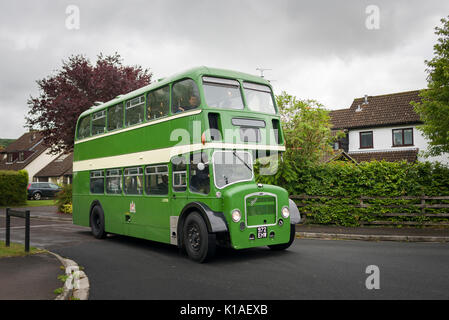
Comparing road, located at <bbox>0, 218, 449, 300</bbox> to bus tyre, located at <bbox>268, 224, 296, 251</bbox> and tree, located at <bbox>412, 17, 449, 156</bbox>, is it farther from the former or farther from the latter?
tree, located at <bbox>412, 17, 449, 156</bbox>

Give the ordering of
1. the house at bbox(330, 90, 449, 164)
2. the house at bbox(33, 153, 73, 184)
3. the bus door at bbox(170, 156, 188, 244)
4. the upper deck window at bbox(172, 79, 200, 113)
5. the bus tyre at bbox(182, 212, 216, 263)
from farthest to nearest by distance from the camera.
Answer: the house at bbox(33, 153, 73, 184)
the house at bbox(330, 90, 449, 164)
the bus door at bbox(170, 156, 188, 244)
the upper deck window at bbox(172, 79, 200, 113)
the bus tyre at bbox(182, 212, 216, 263)

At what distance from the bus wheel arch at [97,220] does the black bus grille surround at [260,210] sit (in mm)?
6298

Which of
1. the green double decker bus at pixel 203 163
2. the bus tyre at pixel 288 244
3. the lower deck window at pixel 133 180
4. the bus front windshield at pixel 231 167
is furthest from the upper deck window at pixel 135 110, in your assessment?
the bus tyre at pixel 288 244

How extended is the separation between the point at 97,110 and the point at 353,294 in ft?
34.5

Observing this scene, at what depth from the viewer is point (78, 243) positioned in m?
12.3

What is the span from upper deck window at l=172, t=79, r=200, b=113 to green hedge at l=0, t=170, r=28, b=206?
2444 cm

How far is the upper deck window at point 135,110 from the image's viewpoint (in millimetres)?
11172

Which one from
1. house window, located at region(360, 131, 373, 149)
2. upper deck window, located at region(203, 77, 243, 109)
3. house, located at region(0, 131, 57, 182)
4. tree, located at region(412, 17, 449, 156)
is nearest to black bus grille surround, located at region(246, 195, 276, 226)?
upper deck window, located at region(203, 77, 243, 109)

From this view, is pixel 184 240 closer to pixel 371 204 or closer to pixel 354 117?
pixel 371 204

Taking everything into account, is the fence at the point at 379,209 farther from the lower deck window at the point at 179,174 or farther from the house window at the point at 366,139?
the house window at the point at 366,139

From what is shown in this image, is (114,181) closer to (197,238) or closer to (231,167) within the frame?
(197,238)

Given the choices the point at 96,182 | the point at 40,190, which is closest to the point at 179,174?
the point at 96,182

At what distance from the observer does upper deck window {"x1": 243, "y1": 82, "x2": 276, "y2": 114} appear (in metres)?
9.66

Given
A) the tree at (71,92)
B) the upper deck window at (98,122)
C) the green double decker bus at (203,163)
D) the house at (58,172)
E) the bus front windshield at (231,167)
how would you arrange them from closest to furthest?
1. the green double decker bus at (203,163)
2. the bus front windshield at (231,167)
3. the upper deck window at (98,122)
4. the tree at (71,92)
5. the house at (58,172)
